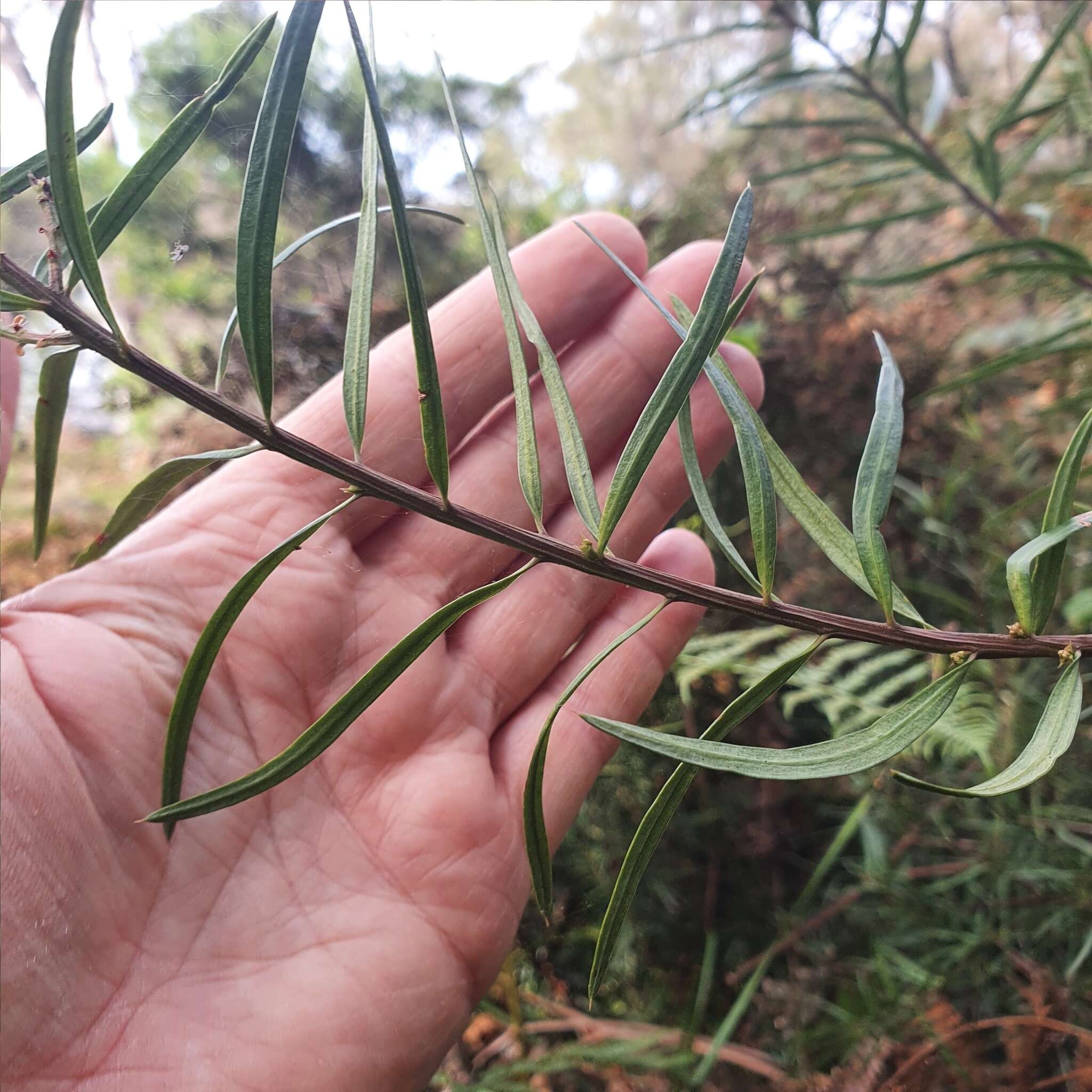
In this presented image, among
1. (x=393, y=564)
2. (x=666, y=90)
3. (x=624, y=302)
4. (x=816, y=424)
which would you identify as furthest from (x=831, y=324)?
(x=393, y=564)

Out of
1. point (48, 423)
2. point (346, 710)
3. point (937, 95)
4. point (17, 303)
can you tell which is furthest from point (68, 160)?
point (937, 95)

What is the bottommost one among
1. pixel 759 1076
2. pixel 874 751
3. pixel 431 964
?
pixel 759 1076

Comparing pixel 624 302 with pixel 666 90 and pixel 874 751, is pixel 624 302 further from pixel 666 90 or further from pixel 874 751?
pixel 666 90

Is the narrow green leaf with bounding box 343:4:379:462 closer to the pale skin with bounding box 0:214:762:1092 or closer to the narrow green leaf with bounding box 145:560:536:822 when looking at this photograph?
the narrow green leaf with bounding box 145:560:536:822

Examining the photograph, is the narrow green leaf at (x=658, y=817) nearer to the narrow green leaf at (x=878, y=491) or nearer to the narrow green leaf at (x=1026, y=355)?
the narrow green leaf at (x=878, y=491)

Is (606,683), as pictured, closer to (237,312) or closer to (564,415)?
(564,415)

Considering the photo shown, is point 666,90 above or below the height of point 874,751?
above

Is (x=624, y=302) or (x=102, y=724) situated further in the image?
(x=624, y=302)
